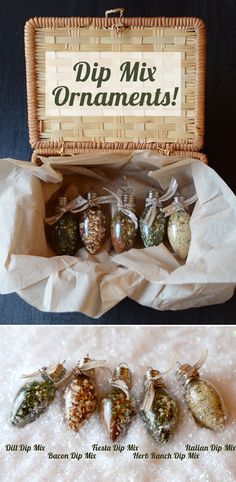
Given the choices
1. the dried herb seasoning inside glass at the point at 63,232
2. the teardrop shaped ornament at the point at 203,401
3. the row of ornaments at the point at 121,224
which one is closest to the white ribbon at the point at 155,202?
the row of ornaments at the point at 121,224

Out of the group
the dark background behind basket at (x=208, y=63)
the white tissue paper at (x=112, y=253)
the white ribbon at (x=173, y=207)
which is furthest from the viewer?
the dark background behind basket at (x=208, y=63)

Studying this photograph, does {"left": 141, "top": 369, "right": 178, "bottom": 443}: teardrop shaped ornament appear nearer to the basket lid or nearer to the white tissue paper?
the white tissue paper

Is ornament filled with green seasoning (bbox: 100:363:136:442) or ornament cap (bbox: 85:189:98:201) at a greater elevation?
ornament cap (bbox: 85:189:98:201)

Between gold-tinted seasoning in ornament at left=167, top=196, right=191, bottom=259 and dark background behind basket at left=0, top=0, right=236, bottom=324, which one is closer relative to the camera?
gold-tinted seasoning in ornament at left=167, top=196, right=191, bottom=259

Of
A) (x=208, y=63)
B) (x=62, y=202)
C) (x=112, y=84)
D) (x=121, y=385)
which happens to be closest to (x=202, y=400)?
(x=121, y=385)

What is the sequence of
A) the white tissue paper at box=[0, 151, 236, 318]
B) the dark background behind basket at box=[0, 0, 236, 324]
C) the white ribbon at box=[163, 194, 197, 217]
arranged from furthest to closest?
the dark background behind basket at box=[0, 0, 236, 324]
the white ribbon at box=[163, 194, 197, 217]
the white tissue paper at box=[0, 151, 236, 318]

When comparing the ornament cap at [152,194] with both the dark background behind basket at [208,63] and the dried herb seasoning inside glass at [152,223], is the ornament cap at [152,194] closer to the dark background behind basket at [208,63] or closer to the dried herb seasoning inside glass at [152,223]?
the dried herb seasoning inside glass at [152,223]

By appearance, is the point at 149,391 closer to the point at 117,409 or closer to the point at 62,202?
the point at 117,409

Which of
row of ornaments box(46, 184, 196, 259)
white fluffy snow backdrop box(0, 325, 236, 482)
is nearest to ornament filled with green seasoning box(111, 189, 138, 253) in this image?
row of ornaments box(46, 184, 196, 259)
